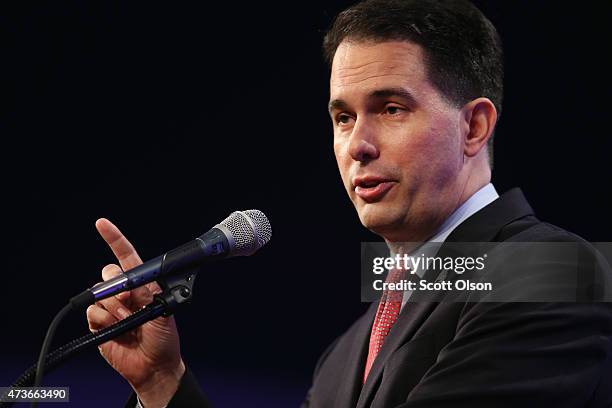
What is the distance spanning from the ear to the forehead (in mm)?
146

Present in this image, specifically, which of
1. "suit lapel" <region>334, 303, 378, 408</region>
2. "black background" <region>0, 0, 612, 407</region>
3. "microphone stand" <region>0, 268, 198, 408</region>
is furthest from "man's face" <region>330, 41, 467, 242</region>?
"black background" <region>0, 0, 612, 407</region>

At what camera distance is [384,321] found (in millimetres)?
1660

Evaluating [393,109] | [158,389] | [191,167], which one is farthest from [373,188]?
[191,167]

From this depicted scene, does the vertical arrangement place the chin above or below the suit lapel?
above

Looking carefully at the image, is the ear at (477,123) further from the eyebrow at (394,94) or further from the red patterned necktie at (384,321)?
the red patterned necktie at (384,321)

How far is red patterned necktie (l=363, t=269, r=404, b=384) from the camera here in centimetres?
164

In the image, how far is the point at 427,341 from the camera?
1472mm

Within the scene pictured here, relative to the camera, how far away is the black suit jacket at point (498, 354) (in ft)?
4.25

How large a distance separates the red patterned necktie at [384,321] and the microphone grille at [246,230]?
1.25 ft

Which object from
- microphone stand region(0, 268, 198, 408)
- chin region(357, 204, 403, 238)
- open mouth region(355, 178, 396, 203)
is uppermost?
open mouth region(355, 178, 396, 203)

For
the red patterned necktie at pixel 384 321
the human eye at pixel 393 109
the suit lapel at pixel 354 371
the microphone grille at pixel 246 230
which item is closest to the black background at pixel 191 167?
the suit lapel at pixel 354 371

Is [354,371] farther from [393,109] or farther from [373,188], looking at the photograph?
[393,109]

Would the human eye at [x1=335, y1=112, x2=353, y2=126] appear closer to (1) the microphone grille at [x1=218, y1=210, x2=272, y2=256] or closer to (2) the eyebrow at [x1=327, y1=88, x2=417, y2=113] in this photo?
(2) the eyebrow at [x1=327, y1=88, x2=417, y2=113]

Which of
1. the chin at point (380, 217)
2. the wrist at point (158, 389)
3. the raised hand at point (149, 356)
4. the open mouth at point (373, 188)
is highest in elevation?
the open mouth at point (373, 188)
